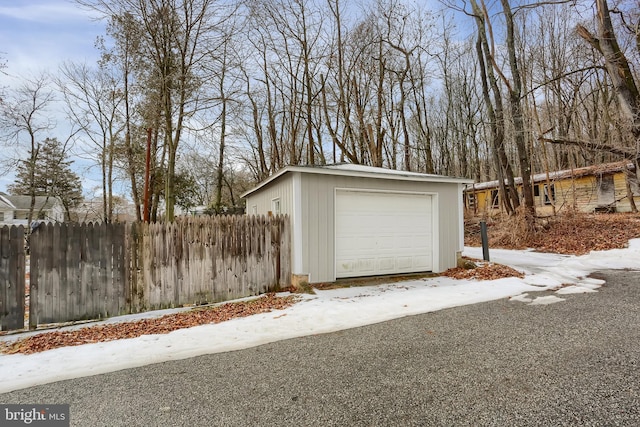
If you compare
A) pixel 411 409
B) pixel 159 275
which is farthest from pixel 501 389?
pixel 159 275

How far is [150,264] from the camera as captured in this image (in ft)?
17.2

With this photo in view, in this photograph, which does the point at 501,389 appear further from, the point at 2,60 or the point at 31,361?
the point at 2,60

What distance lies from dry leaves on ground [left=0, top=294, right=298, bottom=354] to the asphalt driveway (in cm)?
126

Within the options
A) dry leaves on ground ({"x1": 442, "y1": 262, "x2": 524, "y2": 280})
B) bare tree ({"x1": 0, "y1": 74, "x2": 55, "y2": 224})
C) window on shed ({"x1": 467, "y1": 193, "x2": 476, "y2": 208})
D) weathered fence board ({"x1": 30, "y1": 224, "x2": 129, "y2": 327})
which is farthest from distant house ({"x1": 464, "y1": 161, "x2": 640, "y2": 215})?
bare tree ({"x1": 0, "y1": 74, "x2": 55, "y2": 224})

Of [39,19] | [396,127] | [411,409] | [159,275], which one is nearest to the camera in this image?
[411,409]

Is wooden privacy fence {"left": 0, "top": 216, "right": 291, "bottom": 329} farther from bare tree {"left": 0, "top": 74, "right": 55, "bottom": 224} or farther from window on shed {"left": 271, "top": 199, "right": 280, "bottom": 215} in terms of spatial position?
bare tree {"left": 0, "top": 74, "right": 55, "bottom": 224}

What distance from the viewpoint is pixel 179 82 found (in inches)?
380

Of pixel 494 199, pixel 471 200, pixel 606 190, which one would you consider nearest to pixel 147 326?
pixel 606 190

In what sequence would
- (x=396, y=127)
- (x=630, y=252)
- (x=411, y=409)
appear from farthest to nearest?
(x=396, y=127), (x=630, y=252), (x=411, y=409)

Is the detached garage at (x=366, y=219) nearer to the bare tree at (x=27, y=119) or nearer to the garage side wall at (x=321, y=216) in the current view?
the garage side wall at (x=321, y=216)

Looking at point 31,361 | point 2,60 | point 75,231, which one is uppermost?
point 2,60

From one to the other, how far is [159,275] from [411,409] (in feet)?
15.0

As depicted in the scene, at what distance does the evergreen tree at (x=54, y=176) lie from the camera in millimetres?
21541

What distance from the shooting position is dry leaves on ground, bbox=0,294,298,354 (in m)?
3.84
